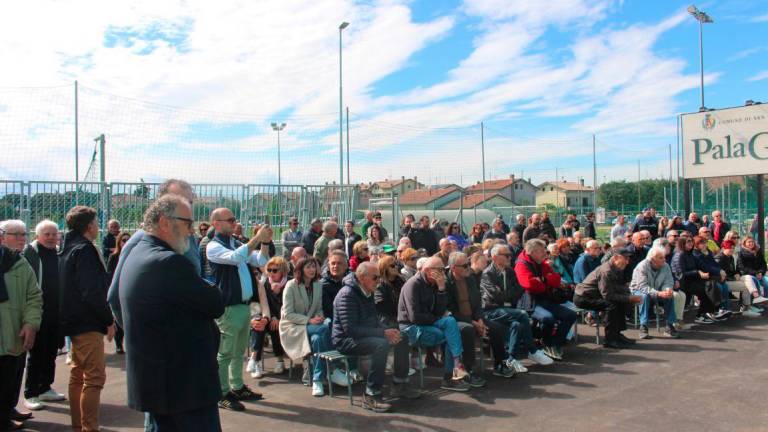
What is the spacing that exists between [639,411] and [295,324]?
133 inches

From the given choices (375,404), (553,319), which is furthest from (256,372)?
(553,319)

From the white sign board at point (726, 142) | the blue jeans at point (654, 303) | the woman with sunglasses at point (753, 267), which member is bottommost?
the blue jeans at point (654, 303)

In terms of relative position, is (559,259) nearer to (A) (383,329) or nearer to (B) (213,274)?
(A) (383,329)

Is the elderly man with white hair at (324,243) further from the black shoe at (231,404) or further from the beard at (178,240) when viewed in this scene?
the beard at (178,240)

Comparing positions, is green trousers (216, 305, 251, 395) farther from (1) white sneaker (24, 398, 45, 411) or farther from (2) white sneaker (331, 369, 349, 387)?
(1) white sneaker (24, 398, 45, 411)

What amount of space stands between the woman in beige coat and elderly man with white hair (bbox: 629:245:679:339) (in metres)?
4.65

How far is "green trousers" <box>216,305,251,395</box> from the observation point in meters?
5.38

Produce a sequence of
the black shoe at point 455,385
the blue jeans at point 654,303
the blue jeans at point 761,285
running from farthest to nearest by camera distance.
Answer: the blue jeans at point 761,285
the blue jeans at point 654,303
the black shoe at point 455,385

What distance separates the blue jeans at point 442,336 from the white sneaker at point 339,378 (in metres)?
0.77

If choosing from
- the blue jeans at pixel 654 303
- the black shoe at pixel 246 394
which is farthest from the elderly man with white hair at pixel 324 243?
the blue jeans at pixel 654 303

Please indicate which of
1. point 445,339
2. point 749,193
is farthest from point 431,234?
point 749,193

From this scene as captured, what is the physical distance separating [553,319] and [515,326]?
2.18 feet

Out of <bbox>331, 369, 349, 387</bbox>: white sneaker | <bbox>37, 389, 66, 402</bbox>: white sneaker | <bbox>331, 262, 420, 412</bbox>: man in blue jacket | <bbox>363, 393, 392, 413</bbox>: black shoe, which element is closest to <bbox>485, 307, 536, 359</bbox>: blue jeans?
<bbox>331, 262, 420, 412</bbox>: man in blue jacket

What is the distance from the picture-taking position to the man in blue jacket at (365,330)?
564cm
